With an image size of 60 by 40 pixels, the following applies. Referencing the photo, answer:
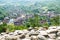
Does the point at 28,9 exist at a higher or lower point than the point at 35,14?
lower

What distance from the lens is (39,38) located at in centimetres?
1115

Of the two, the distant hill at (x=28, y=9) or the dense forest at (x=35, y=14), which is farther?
the distant hill at (x=28, y=9)

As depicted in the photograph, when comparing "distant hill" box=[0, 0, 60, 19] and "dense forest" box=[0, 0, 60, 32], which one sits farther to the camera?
"distant hill" box=[0, 0, 60, 19]

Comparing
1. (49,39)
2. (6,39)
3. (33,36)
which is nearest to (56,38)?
(49,39)

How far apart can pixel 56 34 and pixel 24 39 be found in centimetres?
179

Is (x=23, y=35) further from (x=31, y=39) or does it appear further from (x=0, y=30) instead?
(x=0, y=30)

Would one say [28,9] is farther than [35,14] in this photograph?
Yes

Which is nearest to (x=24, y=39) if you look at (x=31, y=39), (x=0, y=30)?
(x=31, y=39)

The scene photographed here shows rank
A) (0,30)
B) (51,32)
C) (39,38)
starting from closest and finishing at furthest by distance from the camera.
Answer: (39,38), (51,32), (0,30)

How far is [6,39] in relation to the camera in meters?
12.2

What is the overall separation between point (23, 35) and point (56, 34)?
1974 millimetres

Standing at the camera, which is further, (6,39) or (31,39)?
(6,39)

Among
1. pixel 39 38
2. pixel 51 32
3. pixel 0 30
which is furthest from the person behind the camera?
pixel 0 30

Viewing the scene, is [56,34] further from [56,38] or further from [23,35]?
[23,35]
